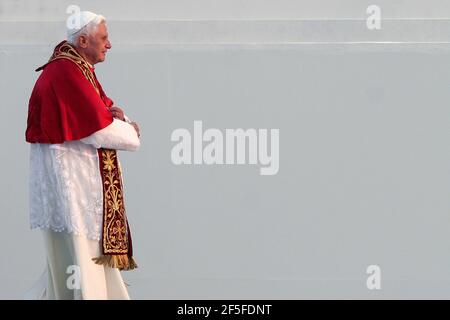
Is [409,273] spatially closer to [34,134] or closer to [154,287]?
[154,287]

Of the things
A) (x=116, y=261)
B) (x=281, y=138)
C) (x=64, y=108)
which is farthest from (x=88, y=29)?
(x=281, y=138)

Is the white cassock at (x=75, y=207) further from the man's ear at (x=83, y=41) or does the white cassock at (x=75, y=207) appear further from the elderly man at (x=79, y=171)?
the man's ear at (x=83, y=41)

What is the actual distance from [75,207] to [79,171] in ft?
0.49

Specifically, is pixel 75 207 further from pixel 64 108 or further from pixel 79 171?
pixel 64 108

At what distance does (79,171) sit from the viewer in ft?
19.7

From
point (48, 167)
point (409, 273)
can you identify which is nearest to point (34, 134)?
point (48, 167)

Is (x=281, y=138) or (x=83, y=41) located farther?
(x=281, y=138)

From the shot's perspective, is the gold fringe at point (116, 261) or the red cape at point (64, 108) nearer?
the red cape at point (64, 108)

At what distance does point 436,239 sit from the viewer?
749cm

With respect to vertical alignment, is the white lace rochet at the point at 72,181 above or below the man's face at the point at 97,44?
below

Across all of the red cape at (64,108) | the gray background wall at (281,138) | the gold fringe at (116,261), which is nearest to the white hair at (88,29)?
the red cape at (64,108)

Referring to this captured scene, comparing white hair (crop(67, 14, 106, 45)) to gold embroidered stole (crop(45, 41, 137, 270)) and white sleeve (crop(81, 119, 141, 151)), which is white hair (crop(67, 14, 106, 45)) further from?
white sleeve (crop(81, 119, 141, 151))

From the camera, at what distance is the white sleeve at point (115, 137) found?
5.97 m

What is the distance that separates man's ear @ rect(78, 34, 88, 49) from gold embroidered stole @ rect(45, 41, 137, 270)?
0.04m
